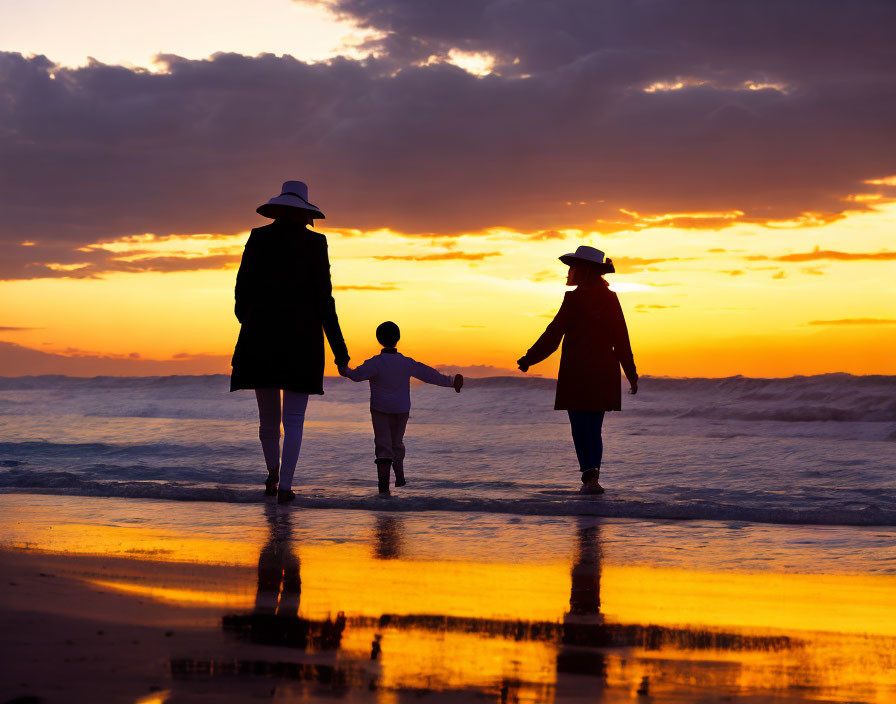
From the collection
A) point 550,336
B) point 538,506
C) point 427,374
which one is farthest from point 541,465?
point 538,506

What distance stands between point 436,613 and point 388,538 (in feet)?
6.54

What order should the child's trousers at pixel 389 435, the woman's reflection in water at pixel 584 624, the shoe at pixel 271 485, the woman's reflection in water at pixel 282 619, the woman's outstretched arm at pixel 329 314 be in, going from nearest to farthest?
the woman's reflection in water at pixel 584 624 < the woman's reflection in water at pixel 282 619 < the woman's outstretched arm at pixel 329 314 < the shoe at pixel 271 485 < the child's trousers at pixel 389 435

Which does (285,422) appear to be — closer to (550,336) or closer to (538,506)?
(538,506)

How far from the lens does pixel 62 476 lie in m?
8.47

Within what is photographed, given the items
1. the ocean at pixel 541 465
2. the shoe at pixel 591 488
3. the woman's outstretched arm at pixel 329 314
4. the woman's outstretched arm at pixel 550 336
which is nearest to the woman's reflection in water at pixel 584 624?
the ocean at pixel 541 465

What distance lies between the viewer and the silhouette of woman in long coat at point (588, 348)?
8578 mm

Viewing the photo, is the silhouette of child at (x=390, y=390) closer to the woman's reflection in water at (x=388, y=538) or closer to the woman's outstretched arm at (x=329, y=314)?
the woman's outstretched arm at (x=329, y=314)

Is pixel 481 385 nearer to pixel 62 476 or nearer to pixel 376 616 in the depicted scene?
pixel 62 476

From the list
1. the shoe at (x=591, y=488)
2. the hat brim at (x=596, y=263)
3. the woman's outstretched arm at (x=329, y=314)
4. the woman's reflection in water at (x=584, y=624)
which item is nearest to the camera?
the woman's reflection in water at (x=584, y=624)

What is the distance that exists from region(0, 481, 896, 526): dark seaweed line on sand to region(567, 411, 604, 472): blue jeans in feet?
4.01

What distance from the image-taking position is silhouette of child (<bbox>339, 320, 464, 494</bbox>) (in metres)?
8.08

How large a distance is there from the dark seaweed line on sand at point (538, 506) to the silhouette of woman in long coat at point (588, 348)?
1.53 m

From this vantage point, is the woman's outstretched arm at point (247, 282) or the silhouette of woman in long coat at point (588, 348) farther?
the silhouette of woman in long coat at point (588, 348)

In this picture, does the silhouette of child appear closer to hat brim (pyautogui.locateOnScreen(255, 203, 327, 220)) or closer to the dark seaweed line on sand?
the dark seaweed line on sand
